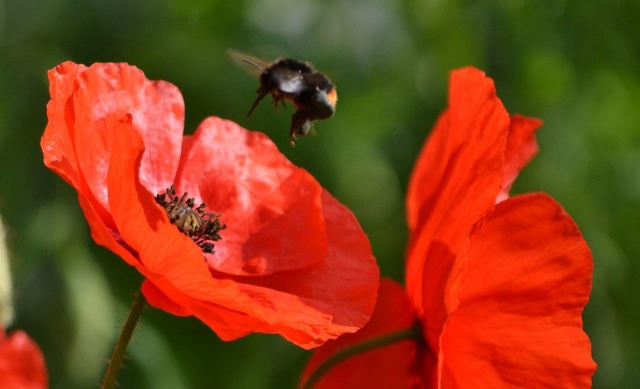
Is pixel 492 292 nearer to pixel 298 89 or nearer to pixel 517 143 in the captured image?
pixel 517 143

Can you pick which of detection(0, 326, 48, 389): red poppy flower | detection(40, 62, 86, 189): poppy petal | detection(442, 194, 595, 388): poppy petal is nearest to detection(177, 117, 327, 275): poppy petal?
detection(442, 194, 595, 388): poppy petal

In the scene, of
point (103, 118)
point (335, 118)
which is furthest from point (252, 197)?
point (335, 118)

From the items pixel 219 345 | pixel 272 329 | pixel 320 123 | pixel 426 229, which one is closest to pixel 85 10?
pixel 320 123

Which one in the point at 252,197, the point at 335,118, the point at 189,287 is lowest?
the point at 335,118

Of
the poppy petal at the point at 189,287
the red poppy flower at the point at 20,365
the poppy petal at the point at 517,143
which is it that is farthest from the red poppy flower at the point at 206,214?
the red poppy flower at the point at 20,365

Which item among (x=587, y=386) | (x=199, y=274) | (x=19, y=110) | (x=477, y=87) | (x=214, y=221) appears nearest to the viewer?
(x=199, y=274)

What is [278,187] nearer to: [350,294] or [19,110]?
[350,294]
